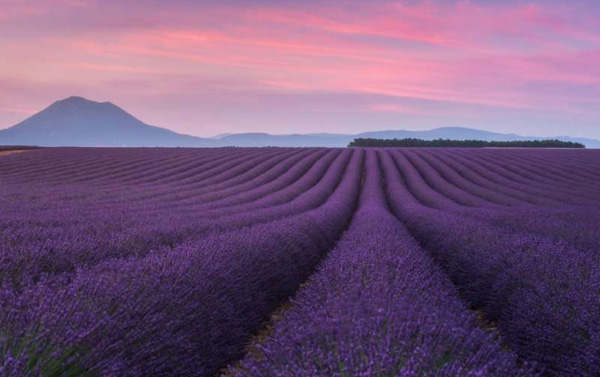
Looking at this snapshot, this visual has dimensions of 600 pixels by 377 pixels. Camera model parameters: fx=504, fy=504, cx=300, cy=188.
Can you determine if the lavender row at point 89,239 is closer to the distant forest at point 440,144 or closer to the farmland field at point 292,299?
the farmland field at point 292,299

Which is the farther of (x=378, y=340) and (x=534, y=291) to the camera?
(x=534, y=291)

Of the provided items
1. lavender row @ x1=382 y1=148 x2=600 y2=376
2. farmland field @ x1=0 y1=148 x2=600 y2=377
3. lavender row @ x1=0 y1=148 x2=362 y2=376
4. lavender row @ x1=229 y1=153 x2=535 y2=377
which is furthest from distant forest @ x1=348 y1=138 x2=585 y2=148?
lavender row @ x1=229 y1=153 x2=535 y2=377

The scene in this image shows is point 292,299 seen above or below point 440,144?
below

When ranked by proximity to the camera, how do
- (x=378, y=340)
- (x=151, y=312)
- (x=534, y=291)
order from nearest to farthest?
1. (x=378, y=340)
2. (x=151, y=312)
3. (x=534, y=291)

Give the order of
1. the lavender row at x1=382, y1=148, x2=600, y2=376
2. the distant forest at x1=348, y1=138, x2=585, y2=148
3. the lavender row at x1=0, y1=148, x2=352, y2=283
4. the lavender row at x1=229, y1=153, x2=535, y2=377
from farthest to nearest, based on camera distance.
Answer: the distant forest at x1=348, y1=138, x2=585, y2=148
the lavender row at x1=0, y1=148, x2=352, y2=283
the lavender row at x1=382, y1=148, x2=600, y2=376
the lavender row at x1=229, y1=153, x2=535, y2=377

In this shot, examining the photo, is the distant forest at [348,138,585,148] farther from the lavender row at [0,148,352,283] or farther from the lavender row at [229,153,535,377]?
the lavender row at [229,153,535,377]

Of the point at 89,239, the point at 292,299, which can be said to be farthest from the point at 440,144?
the point at 89,239

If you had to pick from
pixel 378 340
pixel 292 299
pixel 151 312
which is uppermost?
pixel 378 340

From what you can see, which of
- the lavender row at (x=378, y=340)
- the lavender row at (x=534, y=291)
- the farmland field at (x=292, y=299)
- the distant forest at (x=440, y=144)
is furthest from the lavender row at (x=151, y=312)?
the distant forest at (x=440, y=144)

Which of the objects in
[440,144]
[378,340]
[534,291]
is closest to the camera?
[378,340]

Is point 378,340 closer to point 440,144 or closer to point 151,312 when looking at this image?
point 151,312

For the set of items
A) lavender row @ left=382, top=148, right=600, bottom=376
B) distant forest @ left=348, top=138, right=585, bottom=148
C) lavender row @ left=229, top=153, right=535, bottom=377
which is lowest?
lavender row @ left=382, top=148, right=600, bottom=376

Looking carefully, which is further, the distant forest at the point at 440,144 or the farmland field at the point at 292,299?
the distant forest at the point at 440,144

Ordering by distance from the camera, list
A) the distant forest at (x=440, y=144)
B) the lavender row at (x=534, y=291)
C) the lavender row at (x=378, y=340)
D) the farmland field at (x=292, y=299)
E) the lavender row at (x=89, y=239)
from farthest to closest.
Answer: the distant forest at (x=440, y=144), the lavender row at (x=89, y=239), the lavender row at (x=534, y=291), the farmland field at (x=292, y=299), the lavender row at (x=378, y=340)
